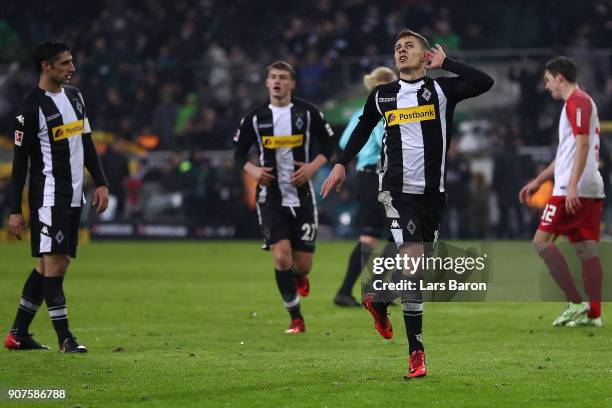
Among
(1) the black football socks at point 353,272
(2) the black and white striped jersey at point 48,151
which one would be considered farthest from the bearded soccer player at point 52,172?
(1) the black football socks at point 353,272

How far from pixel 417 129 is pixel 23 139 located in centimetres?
310

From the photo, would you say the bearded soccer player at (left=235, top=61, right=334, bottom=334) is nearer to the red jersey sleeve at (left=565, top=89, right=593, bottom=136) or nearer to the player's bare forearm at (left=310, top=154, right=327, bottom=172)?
the player's bare forearm at (left=310, top=154, right=327, bottom=172)

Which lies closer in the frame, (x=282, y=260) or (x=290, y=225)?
(x=282, y=260)

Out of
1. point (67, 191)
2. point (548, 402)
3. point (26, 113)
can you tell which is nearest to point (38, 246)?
point (67, 191)

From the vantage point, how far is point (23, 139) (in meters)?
8.83

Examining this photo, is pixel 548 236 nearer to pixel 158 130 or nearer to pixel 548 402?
pixel 548 402

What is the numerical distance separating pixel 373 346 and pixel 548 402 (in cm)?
276

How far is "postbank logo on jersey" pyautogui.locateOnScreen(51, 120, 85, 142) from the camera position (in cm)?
889

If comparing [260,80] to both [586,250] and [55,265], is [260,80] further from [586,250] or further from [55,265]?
[55,265]

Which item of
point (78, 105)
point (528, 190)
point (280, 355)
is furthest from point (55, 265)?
point (528, 190)

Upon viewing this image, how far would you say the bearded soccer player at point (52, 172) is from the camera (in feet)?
28.8

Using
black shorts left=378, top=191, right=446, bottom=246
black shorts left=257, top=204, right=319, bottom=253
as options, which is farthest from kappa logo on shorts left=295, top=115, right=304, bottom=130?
black shorts left=378, top=191, right=446, bottom=246

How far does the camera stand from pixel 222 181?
84.3 feet

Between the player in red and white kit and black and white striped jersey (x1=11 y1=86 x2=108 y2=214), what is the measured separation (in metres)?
3.94
